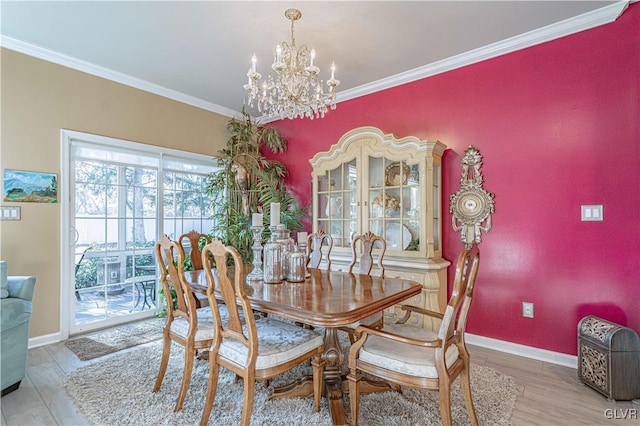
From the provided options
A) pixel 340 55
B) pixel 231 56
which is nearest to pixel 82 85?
pixel 231 56

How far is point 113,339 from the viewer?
9.95 ft

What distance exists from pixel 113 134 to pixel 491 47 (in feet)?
12.8

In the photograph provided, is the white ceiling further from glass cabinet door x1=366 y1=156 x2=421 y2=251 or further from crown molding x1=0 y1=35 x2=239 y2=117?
glass cabinet door x1=366 y1=156 x2=421 y2=251

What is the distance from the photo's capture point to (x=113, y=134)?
3381 mm

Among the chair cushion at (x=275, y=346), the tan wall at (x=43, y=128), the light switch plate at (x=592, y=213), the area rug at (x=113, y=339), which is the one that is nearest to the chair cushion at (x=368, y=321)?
the chair cushion at (x=275, y=346)

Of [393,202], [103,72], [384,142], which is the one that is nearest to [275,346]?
[393,202]

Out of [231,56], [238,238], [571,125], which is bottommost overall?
[238,238]

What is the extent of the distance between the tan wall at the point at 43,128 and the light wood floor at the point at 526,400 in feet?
2.56

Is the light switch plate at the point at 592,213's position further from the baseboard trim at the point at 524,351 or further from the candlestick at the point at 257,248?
the candlestick at the point at 257,248

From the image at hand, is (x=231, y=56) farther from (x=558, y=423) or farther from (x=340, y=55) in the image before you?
(x=558, y=423)

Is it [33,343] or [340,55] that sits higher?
[340,55]

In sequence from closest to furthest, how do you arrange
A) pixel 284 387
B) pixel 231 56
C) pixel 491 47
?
pixel 284 387, pixel 491 47, pixel 231 56

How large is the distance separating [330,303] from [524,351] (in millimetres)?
2178

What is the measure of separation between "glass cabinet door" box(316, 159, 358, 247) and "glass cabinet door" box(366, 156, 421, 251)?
215 mm
